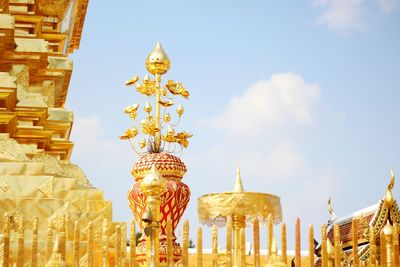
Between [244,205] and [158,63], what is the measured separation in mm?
5331

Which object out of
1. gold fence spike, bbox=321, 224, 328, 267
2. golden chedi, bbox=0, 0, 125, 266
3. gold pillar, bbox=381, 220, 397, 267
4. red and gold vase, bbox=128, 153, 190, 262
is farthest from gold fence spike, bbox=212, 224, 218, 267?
red and gold vase, bbox=128, 153, 190, 262

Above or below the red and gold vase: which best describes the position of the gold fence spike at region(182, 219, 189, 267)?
below

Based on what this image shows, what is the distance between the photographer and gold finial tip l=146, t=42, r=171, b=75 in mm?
13016

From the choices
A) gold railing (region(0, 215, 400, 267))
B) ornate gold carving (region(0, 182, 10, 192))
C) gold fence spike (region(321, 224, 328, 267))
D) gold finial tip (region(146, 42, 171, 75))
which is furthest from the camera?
gold finial tip (region(146, 42, 171, 75))

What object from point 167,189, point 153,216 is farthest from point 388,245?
point 167,189

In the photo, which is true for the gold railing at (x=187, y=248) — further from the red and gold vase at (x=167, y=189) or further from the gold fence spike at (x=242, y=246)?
the red and gold vase at (x=167, y=189)

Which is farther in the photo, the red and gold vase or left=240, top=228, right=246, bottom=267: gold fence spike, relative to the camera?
the red and gold vase

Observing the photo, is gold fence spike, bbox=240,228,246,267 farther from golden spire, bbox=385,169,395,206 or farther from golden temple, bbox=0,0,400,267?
golden spire, bbox=385,169,395,206

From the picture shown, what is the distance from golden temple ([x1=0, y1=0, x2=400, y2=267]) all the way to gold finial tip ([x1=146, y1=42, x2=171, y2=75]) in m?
0.01

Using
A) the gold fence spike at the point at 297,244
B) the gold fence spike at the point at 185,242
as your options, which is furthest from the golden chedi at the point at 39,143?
the gold fence spike at the point at 297,244

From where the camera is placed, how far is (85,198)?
9.30 m

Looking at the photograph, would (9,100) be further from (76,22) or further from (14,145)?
(76,22)

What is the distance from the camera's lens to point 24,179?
9125 millimetres

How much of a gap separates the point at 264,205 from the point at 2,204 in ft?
8.23
